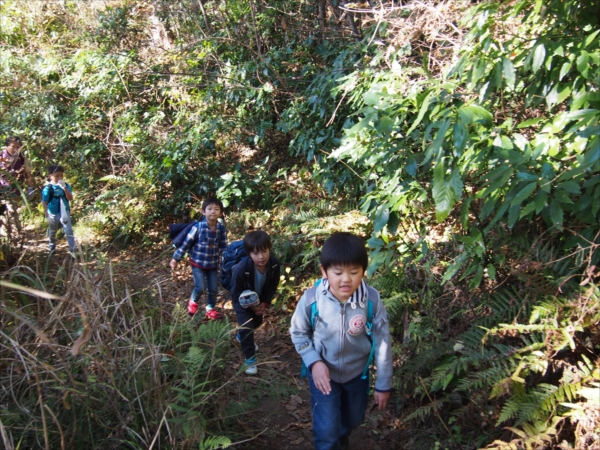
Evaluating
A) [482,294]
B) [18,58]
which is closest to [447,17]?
[482,294]

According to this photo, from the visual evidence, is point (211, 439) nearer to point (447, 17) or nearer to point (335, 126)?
point (447, 17)

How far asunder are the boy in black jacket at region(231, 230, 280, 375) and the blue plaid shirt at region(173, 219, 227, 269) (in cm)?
143

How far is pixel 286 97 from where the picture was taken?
8.02m

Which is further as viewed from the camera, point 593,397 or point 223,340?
point 223,340

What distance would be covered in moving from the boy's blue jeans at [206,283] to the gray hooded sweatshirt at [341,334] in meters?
3.25

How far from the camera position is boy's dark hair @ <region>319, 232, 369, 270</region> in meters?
2.76

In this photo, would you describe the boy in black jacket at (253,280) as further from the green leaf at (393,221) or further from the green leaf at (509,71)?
the green leaf at (509,71)

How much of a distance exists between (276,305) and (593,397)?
403 cm

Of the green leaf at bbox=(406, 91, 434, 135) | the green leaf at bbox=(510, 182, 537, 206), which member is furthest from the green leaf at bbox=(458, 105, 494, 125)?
the green leaf at bbox=(510, 182, 537, 206)

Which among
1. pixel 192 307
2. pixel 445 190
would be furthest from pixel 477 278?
pixel 192 307

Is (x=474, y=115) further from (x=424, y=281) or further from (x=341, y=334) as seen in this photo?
(x=424, y=281)

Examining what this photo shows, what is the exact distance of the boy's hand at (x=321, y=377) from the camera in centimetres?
284

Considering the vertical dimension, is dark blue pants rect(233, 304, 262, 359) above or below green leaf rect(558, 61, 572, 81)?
below

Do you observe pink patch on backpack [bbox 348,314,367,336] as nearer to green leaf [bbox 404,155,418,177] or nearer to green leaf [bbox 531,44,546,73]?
green leaf [bbox 404,155,418,177]
